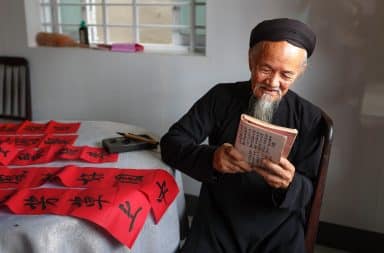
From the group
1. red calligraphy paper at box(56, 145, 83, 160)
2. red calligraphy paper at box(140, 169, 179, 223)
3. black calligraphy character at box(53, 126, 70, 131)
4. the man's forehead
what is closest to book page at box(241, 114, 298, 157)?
the man's forehead

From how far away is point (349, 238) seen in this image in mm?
1900

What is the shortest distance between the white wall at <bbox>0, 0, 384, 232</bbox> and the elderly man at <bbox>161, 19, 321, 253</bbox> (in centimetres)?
65

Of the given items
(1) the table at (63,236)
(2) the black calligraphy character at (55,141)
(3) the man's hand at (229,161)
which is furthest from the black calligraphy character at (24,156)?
(3) the man's hand at (229,161)

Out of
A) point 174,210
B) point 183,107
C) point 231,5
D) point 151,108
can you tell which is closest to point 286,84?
point 174,210

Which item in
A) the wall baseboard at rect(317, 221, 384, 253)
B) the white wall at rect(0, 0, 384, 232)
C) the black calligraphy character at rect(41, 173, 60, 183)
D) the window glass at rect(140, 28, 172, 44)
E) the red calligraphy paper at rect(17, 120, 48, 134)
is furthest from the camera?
the window glass at rect(140, 28, 172, 44)

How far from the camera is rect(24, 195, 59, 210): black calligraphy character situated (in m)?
0.91

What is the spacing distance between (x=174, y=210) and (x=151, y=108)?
3.40 feet

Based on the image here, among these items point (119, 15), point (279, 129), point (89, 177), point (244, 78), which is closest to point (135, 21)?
point (119, 15)

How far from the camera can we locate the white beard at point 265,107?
1070 millimetres

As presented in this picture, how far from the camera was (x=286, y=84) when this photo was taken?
Result: 1.05 m

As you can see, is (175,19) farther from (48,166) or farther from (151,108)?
(48,166)

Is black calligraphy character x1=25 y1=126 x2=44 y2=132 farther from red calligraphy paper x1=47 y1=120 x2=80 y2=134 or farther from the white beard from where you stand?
the white beard

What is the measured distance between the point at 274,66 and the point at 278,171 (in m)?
0.27

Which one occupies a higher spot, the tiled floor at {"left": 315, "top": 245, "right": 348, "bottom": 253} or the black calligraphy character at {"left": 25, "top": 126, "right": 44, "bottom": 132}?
the black calligraphy character at {"left": 25, "top": 126, "right": 44, "bottom": 132}
